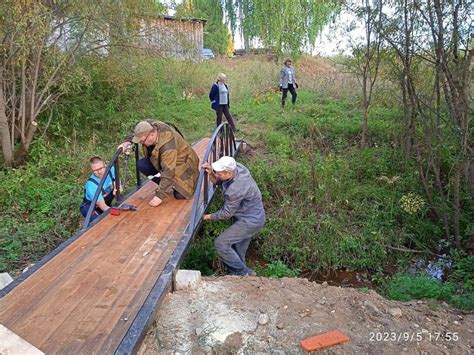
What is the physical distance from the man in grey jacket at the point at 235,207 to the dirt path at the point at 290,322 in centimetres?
88

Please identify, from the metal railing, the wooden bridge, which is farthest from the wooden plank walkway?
the metal railing

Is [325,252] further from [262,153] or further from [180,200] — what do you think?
[262,153]

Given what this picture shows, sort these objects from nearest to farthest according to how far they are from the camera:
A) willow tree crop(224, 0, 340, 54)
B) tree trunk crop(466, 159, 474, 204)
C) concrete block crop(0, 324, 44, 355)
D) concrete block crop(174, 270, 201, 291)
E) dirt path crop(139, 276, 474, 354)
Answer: concrete block crop(0, 324, 44, 355) < dirt path crop(139, 276, 474, 354) < concrete block crop(174, 270, 201, 291) < tree trunk crop(466, 159, 474, 204) < willow tree crop(224, 0, 340, 54)

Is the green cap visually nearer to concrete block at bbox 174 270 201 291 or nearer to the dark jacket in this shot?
the dark jacket

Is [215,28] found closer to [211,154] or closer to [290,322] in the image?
[211,154]

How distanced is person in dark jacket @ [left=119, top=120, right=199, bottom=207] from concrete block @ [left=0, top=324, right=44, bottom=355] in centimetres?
267

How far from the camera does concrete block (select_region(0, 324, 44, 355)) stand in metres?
2.39

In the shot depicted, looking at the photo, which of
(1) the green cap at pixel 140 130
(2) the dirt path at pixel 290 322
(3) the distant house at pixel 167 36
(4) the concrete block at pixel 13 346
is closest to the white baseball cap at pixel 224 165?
(1) the green cap at pixel 140 130

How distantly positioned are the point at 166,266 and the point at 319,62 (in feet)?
80.2

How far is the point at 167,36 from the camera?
9.87 metres

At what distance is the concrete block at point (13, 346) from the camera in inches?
94.3

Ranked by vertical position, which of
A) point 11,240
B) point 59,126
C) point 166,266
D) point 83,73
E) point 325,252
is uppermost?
point 83,73

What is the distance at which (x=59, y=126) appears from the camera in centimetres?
939

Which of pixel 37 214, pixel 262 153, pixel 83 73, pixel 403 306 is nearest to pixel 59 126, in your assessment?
pixel 83 73
